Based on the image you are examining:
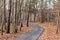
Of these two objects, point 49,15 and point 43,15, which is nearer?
point 43,15

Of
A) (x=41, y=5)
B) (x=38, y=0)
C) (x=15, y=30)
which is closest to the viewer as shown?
(x=15, y=30)

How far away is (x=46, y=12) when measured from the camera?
199 feet

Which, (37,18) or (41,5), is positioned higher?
(41,5)

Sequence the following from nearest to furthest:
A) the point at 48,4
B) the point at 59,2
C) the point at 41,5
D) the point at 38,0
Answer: the point at 59,2, the point at 41,5, the point at 38,0, the point at 48,4

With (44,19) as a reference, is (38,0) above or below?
above

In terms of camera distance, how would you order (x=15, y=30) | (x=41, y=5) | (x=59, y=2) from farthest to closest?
(x=41, y=5)
(x=59, y=2)
(x=15, y=30)

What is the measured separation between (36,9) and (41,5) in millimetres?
5814

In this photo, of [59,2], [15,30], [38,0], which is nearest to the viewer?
[15,30]

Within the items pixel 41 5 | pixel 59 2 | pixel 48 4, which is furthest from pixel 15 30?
pixel 48 4

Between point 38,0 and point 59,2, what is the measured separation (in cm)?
3935

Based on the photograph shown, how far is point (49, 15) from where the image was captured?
64.8 meters

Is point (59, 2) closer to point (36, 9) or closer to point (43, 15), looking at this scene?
point (43, 15)

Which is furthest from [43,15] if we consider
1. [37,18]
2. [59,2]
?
[59,2]

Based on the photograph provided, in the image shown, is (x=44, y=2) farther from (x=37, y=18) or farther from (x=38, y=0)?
(x=37, y=18)
